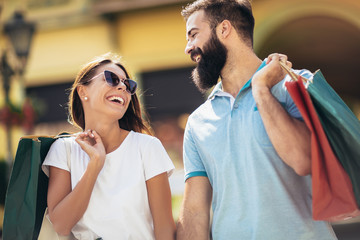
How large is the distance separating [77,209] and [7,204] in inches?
14.6

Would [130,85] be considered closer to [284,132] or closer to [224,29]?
[224,29]

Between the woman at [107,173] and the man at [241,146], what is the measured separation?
180 millimetres

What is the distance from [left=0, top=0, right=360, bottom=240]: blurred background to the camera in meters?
11.1

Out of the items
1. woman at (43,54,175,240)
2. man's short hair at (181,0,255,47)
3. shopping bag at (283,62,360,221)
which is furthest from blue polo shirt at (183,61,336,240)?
man's short hair at (181,0,255,47)

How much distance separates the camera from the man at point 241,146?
8.14 feet

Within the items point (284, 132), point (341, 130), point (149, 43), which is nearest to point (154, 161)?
point (284, 132)

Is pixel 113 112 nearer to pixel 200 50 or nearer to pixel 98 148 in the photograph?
pixel 98 148

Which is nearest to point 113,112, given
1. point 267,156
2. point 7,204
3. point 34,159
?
point 34,159

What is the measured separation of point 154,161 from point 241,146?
553 mm

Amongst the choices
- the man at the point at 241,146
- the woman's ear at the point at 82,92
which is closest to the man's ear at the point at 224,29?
the man at the point at 241,146

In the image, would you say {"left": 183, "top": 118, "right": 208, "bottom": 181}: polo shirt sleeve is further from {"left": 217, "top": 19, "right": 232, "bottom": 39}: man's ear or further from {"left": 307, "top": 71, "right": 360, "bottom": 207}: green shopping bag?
{"left": 307, "top": 71, "right": 360, "bottom": 207}: green shopping bag

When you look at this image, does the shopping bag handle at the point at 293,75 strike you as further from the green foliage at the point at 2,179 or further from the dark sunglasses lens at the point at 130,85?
the green foliage at the point at 2,179

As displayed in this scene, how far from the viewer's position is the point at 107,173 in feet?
9.49

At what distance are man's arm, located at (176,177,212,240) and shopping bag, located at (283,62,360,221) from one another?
2.39 feet
